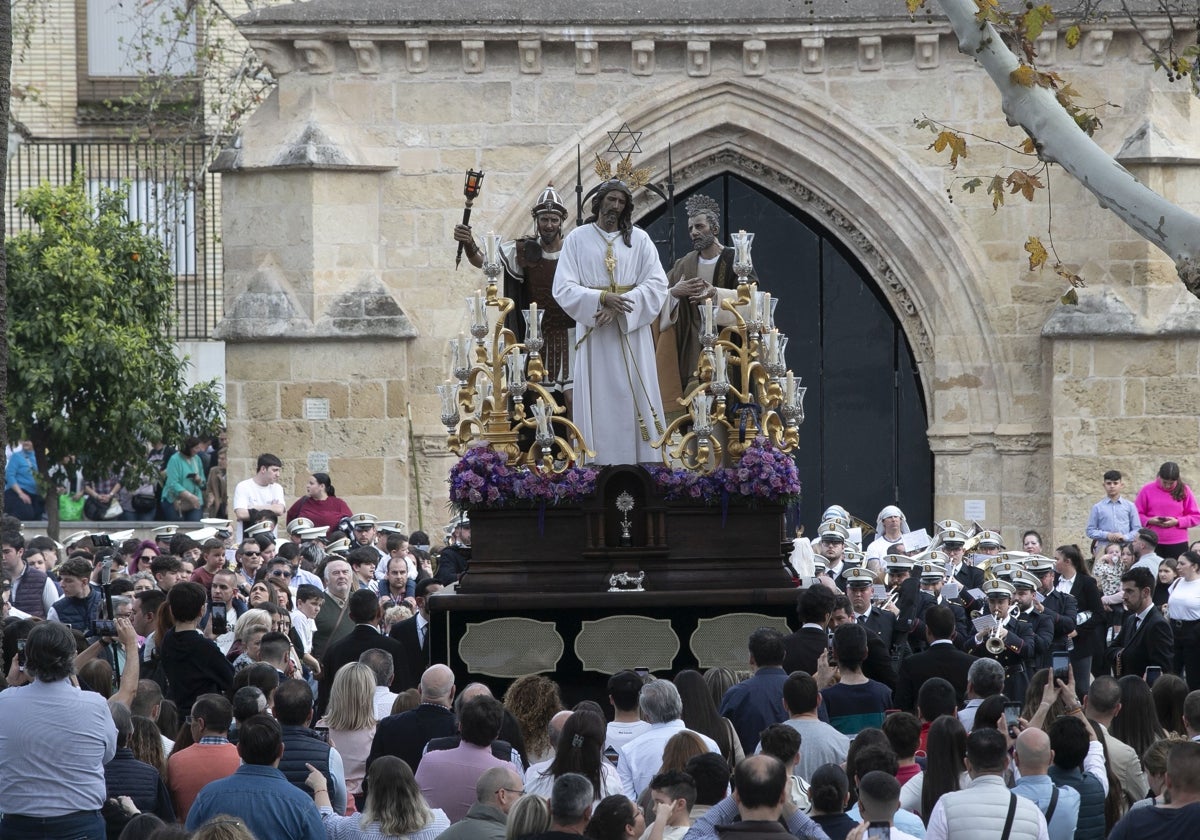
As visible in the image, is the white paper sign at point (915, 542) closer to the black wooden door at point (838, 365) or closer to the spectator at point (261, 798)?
the black wooden door at point (838, 365)

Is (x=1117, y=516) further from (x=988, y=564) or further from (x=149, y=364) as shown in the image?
(x=149, y=364)

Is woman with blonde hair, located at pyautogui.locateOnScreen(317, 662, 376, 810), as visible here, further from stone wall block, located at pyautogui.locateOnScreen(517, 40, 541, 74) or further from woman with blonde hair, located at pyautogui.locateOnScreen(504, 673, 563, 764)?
stone wall block, located at pyautogui.locateOnScreen(517, 40, 541, 74)

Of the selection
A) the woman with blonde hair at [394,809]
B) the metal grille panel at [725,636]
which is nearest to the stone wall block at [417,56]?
the metal grille panel at [725,636]

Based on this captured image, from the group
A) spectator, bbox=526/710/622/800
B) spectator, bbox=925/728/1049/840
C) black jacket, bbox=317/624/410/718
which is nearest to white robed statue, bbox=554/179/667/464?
black jacket, bbox=317/624/410/718

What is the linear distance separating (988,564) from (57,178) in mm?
15214

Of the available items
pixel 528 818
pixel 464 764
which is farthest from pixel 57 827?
pixel 528 818

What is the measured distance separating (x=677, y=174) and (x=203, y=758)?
42.4 ft

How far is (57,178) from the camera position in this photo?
26781mm

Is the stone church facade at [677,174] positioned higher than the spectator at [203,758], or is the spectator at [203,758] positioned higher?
the stone church facade at [677,174]

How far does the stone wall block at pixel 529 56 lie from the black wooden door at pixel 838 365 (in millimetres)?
1986

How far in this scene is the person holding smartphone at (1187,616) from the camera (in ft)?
47.4

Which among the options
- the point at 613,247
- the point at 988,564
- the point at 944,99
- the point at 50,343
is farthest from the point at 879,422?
the point at 613,247

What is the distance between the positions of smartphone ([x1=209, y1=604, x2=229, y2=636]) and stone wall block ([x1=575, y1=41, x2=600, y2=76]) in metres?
8.74

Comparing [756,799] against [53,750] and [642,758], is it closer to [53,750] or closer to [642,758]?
[642,758]
